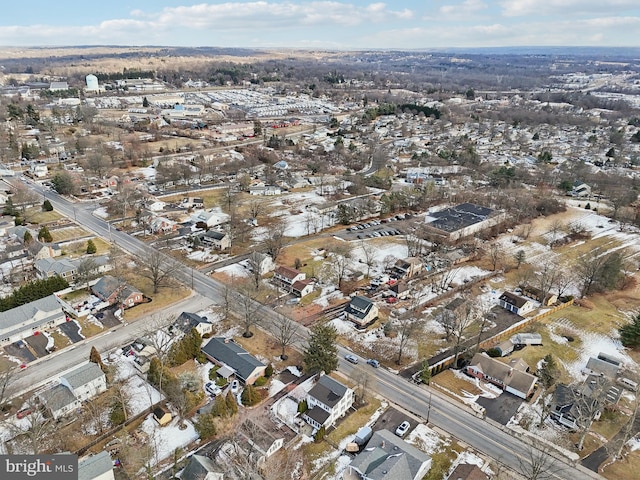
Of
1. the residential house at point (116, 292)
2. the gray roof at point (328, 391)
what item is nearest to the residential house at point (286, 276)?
the residential house at point (116, 292)

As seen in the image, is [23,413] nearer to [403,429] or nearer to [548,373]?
[403,429]

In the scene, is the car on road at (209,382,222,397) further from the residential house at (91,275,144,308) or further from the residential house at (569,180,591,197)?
the residential house at (569,180,591,197)

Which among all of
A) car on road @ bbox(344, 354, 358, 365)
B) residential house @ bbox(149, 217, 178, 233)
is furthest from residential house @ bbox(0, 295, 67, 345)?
car on road @ bbox(344, 354, 358, 365)

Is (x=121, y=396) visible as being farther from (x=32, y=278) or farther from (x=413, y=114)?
(x=413, y=114)

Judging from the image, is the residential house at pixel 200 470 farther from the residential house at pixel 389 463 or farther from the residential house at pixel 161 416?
the residential house at pixel 389 463

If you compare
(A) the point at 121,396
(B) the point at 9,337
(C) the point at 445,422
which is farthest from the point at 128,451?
(C) the point at 445,422

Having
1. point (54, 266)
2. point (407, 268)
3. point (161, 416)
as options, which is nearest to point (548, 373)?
point (407, 268)
